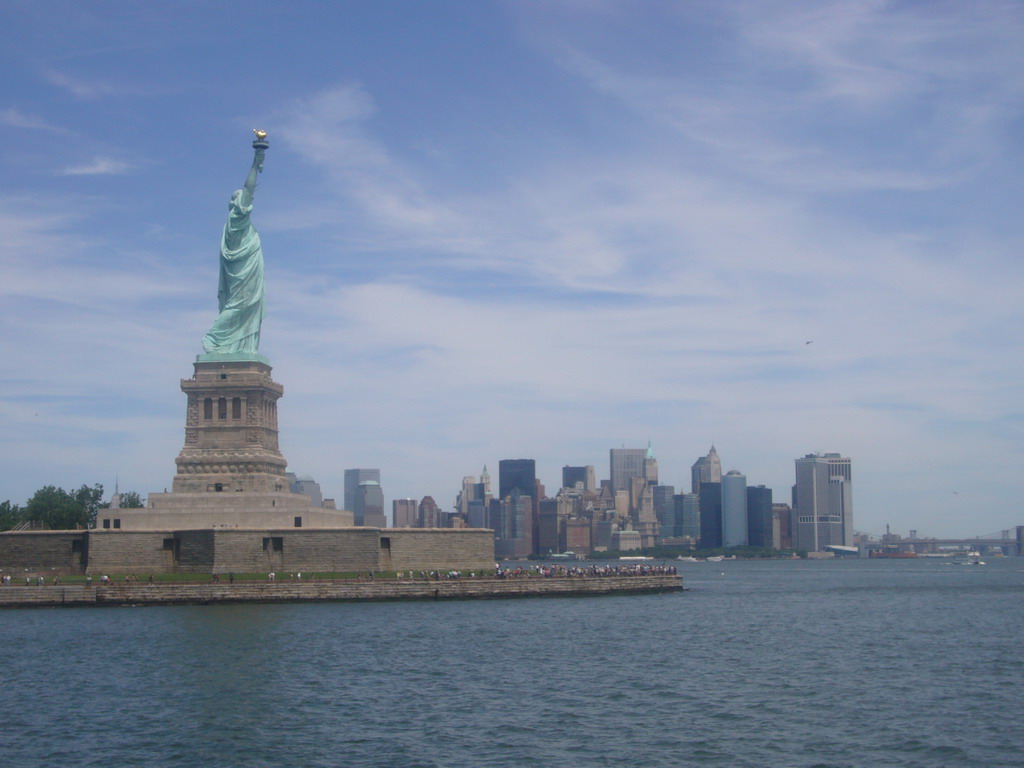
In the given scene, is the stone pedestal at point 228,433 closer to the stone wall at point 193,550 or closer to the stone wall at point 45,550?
the stone wall at point 193,550

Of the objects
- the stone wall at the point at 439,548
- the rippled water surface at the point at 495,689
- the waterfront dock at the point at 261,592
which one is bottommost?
the rippled water surface at the point at 495,689

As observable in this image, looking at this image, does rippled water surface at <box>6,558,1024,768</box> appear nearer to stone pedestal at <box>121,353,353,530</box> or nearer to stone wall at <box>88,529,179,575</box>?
stone wall at <box>88,529,179,575</box>

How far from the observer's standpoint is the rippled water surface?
34.9 meters

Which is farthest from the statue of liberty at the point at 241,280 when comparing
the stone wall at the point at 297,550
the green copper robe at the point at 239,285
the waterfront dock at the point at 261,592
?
the waterfront dock at the point at 261,592

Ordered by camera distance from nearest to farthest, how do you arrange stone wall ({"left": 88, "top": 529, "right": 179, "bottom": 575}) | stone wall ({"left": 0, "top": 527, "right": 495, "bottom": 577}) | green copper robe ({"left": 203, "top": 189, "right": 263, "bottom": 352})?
stone wall ({"left": 0, "top": 527, "right": 495, "bottom": 577}) < stone wall ({"left": 88, "top": 529, "right": 179, "bottom": 575}) < green copper robe ({"left": 203, "top": 189, "right": 263, "bottom": 352})

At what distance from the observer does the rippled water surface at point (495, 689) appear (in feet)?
114

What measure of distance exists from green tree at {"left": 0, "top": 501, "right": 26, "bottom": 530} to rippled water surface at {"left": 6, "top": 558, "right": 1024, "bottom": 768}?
35093 millimetres

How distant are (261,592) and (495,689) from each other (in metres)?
35.7

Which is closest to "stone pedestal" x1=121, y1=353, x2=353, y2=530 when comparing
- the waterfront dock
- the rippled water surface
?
the waterfront dock

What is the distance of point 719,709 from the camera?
1612 inches

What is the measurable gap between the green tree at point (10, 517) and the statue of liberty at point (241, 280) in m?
27.9

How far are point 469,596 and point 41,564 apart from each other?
93.4 ft

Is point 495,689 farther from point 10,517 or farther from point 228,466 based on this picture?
point 10,517

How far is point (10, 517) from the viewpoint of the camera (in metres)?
107
